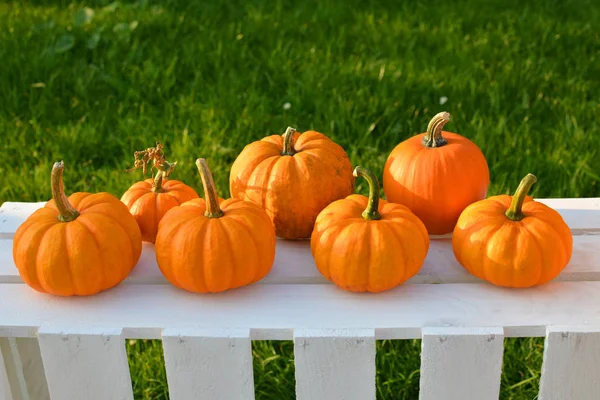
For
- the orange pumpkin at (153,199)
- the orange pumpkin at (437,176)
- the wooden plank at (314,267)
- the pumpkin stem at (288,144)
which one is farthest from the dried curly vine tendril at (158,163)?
the orange pumpkin at (437,176)

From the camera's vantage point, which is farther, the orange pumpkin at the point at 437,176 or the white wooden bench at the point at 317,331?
the orange pumpkin at the point at 437,176

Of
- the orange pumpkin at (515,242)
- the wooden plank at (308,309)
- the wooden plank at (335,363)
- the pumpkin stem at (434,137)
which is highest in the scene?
the pumpkin stem at (434,137)

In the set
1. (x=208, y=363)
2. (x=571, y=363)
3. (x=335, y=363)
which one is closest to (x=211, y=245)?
(x=208, y=363)

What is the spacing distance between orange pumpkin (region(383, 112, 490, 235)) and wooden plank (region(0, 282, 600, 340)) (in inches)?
7.7

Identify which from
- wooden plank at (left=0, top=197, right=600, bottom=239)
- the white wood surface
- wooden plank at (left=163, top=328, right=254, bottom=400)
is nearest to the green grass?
wooden plank at (left=0, top=197, right=600, bottom=239)

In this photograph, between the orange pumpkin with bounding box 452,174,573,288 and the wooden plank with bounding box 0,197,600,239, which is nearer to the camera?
the orange pumpkin with bounding box 452,174,573,288

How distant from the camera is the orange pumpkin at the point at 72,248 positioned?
59.0 inches

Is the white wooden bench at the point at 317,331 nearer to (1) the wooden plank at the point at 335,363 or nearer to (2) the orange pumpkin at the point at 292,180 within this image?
(1) the wooden plank at the point at 335,363

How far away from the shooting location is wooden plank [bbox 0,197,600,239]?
1831 mm

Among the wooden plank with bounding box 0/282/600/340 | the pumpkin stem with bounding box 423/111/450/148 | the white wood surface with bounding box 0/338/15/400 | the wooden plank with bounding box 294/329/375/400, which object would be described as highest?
the pumpkin stem with bounding box 423/111/450/148

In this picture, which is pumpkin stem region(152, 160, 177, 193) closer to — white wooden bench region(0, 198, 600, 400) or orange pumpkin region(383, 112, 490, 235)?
white wooden bench region(0, 198, 600, 400)

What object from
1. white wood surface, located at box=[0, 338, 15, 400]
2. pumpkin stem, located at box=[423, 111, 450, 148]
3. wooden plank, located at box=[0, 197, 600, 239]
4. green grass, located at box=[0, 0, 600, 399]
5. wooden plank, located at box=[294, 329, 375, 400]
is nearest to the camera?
wooden plank, located at box=[294, 329, 375, 400]

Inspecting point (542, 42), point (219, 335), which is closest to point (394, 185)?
point (219, 335)

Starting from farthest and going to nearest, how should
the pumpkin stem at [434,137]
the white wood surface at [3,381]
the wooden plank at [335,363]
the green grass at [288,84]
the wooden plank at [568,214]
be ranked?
1. the green grass at [288,84]
2. the wooden plank at [568,214]
3. the pumpkin stem at [434,137]
4. the white wood surface at [3,381]
5. the wooden plank at [335,363]
